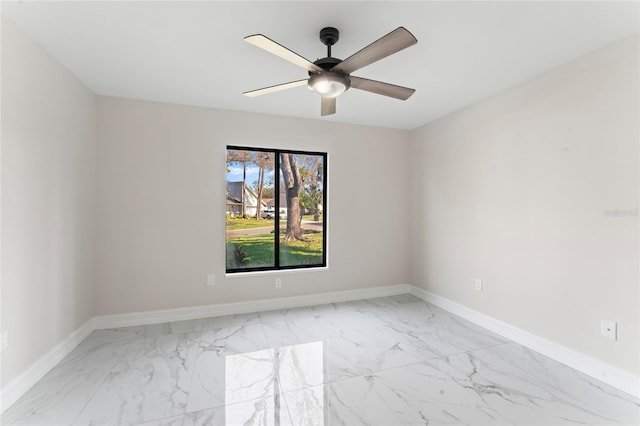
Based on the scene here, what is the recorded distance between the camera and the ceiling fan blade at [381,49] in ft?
4.69

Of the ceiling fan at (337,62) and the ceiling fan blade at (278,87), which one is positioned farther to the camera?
the ceiling fan blade at (278,87)

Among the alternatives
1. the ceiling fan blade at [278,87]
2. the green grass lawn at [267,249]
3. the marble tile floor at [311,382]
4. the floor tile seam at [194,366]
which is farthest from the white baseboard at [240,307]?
the ceiling fan blade at [278,87]

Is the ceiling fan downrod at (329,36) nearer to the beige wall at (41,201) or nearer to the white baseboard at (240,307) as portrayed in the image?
the beige wall at (41,201)

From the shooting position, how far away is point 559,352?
7.59 feet

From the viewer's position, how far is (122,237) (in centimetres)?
299

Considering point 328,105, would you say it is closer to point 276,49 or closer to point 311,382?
point 276,49

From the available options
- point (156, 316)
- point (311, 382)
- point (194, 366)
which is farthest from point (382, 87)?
point (156, 316)

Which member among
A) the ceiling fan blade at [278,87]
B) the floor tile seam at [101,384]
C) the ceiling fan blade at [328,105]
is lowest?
the floor tile seam at [101,384]

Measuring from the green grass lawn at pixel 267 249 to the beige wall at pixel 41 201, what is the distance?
1.73 metres

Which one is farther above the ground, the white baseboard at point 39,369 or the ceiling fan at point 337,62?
the ceiling fan at point 337,62

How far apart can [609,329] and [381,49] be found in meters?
2.51

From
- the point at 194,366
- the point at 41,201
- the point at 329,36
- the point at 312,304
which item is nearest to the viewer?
the point at 329,36

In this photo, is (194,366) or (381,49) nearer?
(381,49)

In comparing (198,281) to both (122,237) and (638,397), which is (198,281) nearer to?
(122,237)
